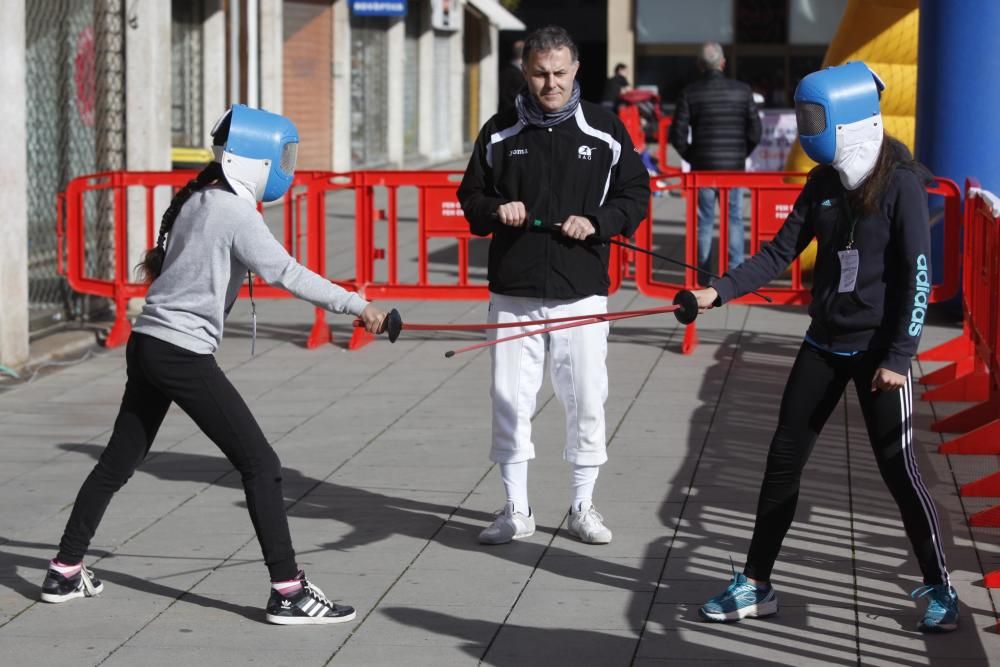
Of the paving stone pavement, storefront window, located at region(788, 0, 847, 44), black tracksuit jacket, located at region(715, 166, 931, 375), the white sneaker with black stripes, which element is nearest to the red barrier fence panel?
the paving stone pavement

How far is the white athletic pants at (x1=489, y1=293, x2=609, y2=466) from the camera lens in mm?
6172

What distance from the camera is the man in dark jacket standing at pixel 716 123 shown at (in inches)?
518

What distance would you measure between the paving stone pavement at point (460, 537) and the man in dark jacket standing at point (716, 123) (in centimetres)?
363

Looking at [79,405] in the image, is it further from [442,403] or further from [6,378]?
[442,403]

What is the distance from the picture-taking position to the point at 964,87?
1134 centimetres

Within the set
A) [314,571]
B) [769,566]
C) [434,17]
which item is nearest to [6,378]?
[314,571]

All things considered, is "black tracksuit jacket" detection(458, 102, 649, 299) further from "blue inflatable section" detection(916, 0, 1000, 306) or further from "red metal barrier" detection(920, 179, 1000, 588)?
"blue inflatable section" detection(916, 0, 1000, 306)

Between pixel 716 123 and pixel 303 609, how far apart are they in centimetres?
867

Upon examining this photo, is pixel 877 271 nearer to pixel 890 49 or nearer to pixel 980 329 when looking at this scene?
pixel 980 329

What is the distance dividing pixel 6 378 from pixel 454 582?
16.2 feet

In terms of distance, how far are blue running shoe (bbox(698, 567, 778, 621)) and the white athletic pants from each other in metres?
1.09

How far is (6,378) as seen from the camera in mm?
9797

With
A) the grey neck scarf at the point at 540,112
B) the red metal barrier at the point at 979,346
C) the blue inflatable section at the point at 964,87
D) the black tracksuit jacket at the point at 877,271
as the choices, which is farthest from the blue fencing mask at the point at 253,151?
the blue inflatable section at the point at 964,87

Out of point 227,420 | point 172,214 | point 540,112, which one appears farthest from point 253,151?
point 540,112
